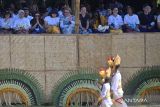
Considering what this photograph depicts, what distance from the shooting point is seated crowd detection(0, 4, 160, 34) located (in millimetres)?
17828

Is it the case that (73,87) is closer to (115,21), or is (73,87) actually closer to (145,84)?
(145,84)

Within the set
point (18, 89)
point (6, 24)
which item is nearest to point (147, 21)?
point (6, 24)

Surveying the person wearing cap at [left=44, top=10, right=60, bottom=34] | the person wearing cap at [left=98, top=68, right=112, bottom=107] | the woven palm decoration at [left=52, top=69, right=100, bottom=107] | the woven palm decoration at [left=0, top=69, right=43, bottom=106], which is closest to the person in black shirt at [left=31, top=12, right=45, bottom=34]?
the person wearing cap at [left=44, top=10, right=60, bottom=34]

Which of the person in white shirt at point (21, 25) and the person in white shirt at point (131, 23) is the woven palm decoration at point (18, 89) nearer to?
the person in white shirt at point (21, 25)

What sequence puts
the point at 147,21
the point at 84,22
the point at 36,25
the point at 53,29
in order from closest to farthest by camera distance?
the point at 53,29, the point at 36,25, the point at 84,22, the point at 147,21

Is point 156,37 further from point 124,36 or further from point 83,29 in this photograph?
point 83,29

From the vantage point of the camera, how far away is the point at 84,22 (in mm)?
18125

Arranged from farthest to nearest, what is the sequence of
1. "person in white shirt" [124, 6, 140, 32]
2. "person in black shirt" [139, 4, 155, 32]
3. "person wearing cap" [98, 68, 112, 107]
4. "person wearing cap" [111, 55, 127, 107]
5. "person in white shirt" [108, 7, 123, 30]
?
1. "person in black shirt" [139, 4, 155, 32]
2. "person in white shirt" [124, 6, 140, 32]
3. "person in white shirt" [108, 7, 123, 30]
4. "person wearing cap" [111, 55, 127, 107]
5. "person wearing cap" [98, 68, 112, 107]

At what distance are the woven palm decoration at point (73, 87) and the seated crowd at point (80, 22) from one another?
152 centimetres

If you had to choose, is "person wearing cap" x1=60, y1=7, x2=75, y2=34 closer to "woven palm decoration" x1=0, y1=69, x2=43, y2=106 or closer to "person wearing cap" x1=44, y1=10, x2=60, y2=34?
"person wearing cap" x1=44, y1=10, x2=60, y2=34

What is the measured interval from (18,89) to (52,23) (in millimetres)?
2275

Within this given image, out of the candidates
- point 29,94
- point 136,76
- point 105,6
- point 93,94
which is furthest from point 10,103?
point 105,6

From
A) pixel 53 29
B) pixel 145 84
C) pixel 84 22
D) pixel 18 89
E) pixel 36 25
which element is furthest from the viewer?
pixel 84 22

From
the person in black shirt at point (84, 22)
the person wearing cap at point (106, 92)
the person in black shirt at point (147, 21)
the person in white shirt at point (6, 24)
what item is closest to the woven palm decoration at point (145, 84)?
the person in black shirt at point (147, 21)
